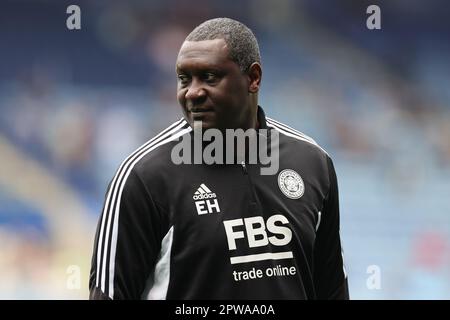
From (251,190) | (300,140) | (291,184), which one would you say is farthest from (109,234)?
(300,140)

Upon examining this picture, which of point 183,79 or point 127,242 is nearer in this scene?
point 127,242

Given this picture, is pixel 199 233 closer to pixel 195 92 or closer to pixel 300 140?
pixel 195 92

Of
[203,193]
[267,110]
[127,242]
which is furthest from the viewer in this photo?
[267,110]

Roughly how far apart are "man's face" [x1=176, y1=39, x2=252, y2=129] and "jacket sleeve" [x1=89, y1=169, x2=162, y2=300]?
282mm

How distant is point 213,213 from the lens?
234 cm

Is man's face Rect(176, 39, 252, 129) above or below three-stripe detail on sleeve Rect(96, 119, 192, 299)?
above

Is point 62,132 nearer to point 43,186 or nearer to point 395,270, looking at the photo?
point 43,186

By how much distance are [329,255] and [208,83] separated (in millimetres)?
680

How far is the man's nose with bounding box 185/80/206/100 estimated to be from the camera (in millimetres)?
2346

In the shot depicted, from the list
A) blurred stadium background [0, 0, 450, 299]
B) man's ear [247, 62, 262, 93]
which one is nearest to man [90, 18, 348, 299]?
man's ear [247, 62, 262, 93]

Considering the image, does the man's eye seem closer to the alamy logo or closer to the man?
the man

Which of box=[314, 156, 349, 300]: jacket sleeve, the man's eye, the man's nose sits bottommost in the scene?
box=[314, 156, 349, 300]: jacket sleeve

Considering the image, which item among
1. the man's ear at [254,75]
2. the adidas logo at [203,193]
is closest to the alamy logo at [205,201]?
the adidas logo at [203,193]

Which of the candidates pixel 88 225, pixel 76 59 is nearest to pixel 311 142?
pixel 88 225
